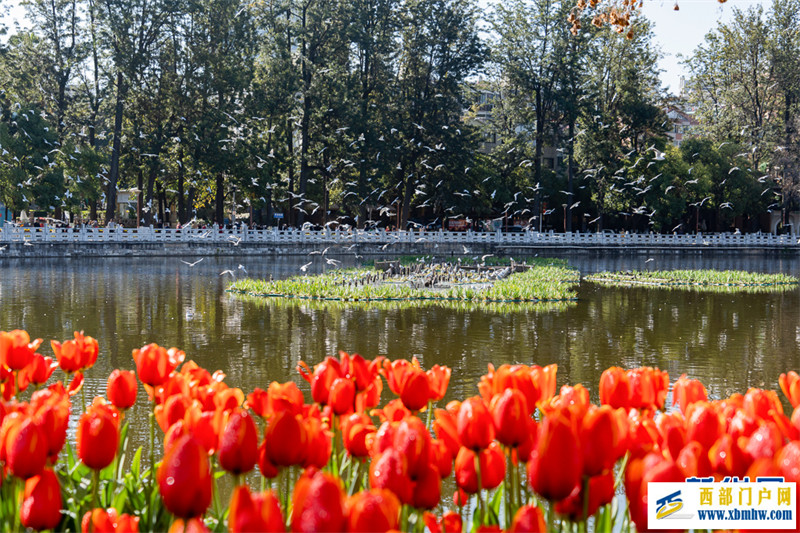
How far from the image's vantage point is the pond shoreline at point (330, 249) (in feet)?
119

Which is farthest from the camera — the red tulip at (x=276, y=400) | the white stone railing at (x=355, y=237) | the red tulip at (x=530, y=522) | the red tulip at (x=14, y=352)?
the white stone railing at (x=355, y=237)

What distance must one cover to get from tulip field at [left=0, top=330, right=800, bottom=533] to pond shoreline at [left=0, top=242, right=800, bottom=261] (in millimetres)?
34555

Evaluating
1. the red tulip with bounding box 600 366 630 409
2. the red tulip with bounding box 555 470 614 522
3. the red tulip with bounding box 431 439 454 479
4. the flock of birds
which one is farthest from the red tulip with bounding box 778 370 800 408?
the flock of birds

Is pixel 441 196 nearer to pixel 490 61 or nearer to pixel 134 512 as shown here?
pixel 490 61

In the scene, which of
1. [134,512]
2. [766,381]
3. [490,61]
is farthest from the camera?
[490,61]

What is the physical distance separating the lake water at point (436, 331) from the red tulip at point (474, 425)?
14.8 feet

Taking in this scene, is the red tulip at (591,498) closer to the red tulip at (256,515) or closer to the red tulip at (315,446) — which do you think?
the red tulip at (315,446)

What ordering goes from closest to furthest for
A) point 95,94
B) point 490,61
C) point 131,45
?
point 131,45 < point 95,94 < point 490,61

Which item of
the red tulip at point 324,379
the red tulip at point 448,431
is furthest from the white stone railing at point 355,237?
the red tulip at point 448,431

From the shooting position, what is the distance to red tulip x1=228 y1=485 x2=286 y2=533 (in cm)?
137

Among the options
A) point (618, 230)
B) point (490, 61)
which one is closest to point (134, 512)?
point (490, 61)

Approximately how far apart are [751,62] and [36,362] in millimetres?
58792

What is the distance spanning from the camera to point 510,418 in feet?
6.68

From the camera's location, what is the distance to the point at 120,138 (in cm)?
4262
